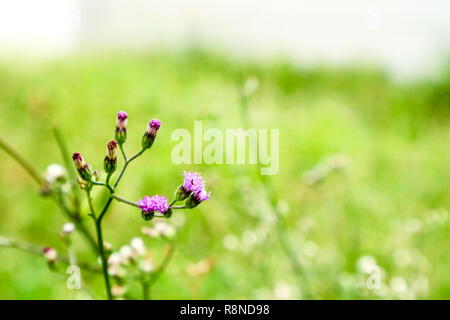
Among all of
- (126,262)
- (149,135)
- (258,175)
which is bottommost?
(126,262)

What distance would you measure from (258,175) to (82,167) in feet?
3.42

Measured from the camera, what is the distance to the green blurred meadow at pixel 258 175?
103 cm

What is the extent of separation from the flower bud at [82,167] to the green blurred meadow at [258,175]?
17cm

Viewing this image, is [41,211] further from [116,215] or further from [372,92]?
[372,92]

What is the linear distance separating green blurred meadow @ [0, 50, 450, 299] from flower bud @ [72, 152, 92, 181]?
6.7 inches

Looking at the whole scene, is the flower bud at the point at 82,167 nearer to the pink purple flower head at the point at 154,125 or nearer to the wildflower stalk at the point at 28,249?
the pink purple flower head at the point at 154,125

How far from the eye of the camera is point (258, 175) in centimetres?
145

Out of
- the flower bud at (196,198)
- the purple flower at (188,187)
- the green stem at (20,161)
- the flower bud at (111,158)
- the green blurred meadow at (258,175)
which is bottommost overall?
the flower bud at (196,198)

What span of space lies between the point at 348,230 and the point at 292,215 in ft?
0.65

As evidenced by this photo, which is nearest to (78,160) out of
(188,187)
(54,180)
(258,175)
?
(188,187)

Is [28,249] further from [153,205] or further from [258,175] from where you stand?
[258,175]

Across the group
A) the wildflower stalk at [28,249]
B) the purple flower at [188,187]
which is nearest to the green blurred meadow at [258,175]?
the wildflower stalk at [28,249]

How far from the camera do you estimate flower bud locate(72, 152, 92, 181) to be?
1.45ft

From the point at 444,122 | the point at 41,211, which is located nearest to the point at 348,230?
the point at 41,211
